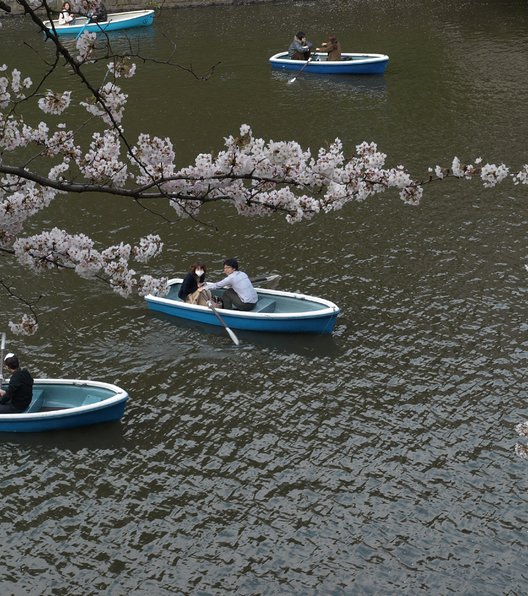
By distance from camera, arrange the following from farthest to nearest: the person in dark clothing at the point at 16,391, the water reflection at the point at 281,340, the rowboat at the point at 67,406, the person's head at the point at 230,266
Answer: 1. the person's head at the point at 230,266
2. the water reflection at the point at 281,340
3. the person in dark clothing at the point at 16,391
4. the rowboat at the point at 67,406

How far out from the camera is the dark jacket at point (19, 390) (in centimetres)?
1708

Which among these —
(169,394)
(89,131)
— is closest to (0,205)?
(169,394)

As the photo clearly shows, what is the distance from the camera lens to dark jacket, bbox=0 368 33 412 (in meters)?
17.1

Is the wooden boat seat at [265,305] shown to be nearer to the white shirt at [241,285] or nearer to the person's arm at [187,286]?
the white shirt at [241,285]

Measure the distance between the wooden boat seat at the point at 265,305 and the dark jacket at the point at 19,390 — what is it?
5.59m

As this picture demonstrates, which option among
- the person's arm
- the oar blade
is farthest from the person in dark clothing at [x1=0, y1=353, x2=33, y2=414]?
the person's arm

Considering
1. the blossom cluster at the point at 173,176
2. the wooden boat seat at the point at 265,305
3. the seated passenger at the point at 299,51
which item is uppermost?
the blossom cluster at the point at 173,176

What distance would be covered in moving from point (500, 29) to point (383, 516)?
3446 centimetres

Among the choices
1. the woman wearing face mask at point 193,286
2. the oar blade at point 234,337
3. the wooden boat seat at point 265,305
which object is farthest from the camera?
the woman wearing face mask at point 193,286

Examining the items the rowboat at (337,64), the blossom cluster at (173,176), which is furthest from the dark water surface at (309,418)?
the rowboat at (337,64)

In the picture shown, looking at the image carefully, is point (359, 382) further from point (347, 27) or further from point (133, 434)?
point (347, 27)

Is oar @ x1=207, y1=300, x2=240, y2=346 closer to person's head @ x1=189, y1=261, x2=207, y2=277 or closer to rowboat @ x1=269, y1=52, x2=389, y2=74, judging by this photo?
person's head @ x1=189, y1=261, x2=207, y2=277

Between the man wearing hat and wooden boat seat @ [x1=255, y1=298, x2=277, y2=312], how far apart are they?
5.7 inches

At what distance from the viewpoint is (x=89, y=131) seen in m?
33.1
